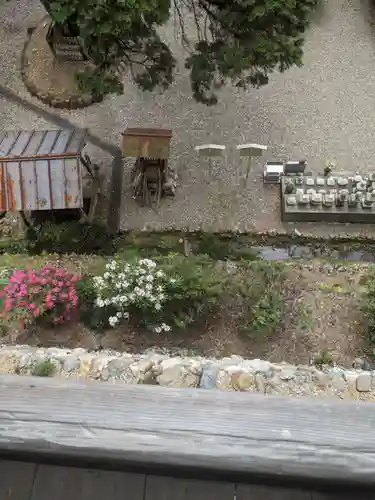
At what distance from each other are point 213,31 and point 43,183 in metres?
3.21

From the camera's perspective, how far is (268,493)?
1.81 m

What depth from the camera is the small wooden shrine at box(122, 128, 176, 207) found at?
7.64 m

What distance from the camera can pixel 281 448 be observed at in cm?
175

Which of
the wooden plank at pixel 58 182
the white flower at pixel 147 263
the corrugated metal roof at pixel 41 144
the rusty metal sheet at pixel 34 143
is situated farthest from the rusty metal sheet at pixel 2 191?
the white flower at pixel 147 263

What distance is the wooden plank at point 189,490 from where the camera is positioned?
1.82 meters

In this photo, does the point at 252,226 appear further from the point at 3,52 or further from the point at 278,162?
the point at 3,52

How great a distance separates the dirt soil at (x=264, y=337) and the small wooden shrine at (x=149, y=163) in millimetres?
2651

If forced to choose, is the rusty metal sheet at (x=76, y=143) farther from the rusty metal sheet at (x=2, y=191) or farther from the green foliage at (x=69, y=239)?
the green foliage at (x=69, y=239)

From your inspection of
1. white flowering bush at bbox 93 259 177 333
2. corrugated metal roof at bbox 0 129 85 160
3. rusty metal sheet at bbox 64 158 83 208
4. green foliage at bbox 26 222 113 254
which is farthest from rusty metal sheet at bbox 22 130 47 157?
white flowering bush at bbox 93 259 177 333

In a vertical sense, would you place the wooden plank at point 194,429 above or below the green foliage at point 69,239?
below

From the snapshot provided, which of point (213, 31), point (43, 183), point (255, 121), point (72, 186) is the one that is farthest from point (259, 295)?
point (255, 121)

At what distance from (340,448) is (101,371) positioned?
3857mm

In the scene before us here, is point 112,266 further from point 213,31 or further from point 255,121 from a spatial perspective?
point 255,121

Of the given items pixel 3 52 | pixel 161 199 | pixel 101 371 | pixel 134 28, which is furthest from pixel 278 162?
pixel 3 52
